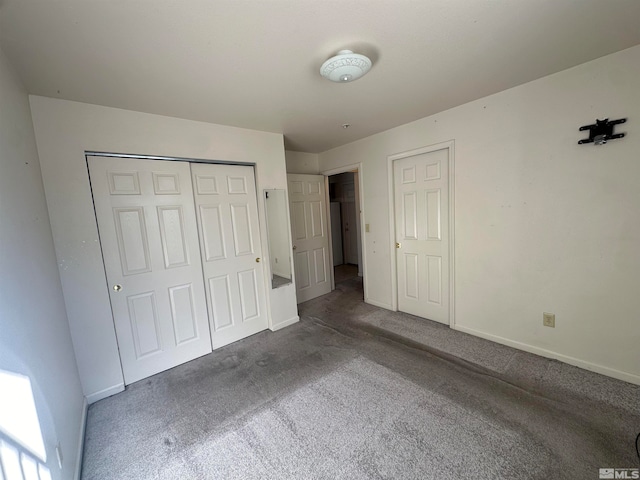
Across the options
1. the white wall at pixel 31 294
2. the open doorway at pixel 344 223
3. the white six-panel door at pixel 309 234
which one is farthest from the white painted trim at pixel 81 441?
the open doorway at pixel 344 223

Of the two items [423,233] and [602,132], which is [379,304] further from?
[602,132]

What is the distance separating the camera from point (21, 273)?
1.23 m

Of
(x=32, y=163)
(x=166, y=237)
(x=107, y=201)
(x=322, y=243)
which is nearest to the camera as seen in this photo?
(x=32, y=163)

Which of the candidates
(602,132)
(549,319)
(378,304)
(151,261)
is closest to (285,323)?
(378,304)

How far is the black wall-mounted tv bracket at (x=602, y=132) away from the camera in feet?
6.04

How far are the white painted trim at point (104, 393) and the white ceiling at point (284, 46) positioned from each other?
232 cm

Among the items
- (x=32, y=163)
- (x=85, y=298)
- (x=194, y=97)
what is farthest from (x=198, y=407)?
(x=194, y=97)

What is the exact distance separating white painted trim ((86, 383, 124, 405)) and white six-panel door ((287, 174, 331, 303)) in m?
2.31

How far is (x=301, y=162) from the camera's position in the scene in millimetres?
4102

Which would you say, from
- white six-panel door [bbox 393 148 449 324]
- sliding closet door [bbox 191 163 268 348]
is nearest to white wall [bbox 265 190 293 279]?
sliding closet door [bbox 191 163 268 348]

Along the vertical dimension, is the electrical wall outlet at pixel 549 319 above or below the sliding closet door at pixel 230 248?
below

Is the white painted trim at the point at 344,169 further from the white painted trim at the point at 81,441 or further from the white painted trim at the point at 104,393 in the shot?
the white painted trim at the point at 81,441

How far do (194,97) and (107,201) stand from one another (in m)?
1.13

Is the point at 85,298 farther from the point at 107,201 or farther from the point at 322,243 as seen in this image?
the point at 322,243
